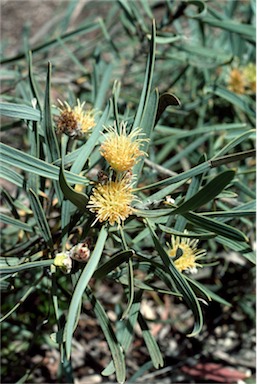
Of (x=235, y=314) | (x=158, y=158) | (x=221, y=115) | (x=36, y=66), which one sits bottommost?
(x=235, y=314)

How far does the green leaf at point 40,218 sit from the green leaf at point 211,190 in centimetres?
19

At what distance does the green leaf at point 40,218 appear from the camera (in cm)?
66

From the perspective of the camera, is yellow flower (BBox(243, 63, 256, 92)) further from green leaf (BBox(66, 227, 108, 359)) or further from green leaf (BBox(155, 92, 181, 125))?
green leaf (BBox(66, 227, 108, 359))

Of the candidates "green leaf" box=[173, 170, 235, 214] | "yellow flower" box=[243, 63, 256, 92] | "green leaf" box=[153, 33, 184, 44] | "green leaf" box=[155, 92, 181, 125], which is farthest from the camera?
"yellow flower" box=[243, 63, 256, 92]

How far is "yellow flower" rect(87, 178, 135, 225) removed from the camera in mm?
616

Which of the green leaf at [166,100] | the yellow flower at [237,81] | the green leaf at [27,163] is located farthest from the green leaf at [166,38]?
the green leaf at [27,163]

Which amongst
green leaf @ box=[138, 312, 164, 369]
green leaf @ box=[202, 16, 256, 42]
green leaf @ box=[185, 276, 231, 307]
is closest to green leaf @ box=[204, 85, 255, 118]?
green leaf @ box=[202, 16, 256, 42]

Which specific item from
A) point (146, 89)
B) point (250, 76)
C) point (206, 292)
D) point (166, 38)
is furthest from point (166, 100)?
point (250, 76)

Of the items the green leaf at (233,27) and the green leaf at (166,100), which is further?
the green leaf at (233,27)

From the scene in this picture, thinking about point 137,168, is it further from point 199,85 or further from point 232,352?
point 232,352

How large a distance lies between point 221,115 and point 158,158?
0.21 meters

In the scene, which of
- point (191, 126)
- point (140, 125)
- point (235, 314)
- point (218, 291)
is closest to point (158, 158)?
point (191, 126)

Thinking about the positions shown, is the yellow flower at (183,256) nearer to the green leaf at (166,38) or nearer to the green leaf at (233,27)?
the green leaf at (166,38)

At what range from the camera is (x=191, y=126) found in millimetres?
1373
